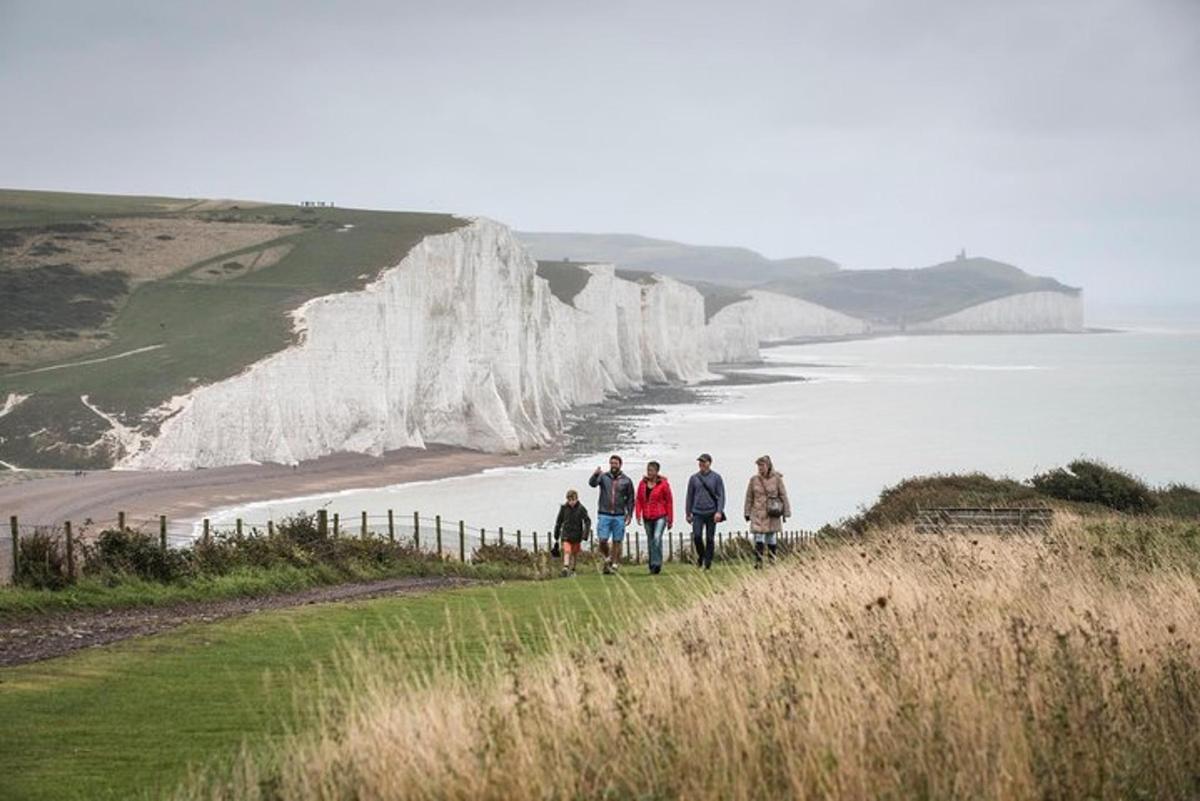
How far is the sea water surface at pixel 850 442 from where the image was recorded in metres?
63.9

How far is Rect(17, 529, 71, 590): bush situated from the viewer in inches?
801

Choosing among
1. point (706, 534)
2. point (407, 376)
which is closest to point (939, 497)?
point (706, 534)

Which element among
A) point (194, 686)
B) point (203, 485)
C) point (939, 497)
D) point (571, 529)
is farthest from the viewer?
point (203, 485)

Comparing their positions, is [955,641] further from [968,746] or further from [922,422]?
[922,422]

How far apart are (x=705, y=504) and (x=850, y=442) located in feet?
242

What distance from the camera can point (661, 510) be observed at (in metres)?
23.8

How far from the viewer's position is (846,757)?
25.8 ft

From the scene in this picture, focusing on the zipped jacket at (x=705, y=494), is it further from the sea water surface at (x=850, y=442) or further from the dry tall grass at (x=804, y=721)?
the sea water surface at (x=850, y=442)

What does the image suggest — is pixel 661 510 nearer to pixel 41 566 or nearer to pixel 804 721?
pixel 41 566

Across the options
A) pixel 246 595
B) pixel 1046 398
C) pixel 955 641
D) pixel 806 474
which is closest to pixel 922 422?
pixel 1046 398

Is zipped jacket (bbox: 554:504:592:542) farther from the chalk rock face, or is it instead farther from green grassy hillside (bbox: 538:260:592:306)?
green grassy hillside (bbox: 538:260:592:306)

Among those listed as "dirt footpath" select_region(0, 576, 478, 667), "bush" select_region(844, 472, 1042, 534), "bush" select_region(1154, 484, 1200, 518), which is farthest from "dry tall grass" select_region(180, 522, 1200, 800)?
"bush" select_region(1154, 484, 1200, 518)

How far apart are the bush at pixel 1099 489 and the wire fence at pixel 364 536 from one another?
6113 millimetres

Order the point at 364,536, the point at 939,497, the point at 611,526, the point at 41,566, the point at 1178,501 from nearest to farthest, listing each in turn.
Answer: the point at 41,566
the point at 611,526
the point at 364,536
the point at 939,497
the point at 1178,501
